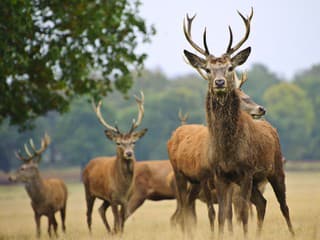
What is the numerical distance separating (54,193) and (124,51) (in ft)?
10.6

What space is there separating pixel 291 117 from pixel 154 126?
50.0 feet

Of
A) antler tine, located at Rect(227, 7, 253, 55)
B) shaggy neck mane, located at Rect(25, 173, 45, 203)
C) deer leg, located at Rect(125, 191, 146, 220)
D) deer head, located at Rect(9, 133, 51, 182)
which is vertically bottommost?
deer leg, located at Rect(125, 191, 146, 220)

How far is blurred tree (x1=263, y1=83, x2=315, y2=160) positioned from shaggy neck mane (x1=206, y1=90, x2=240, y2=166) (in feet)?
208

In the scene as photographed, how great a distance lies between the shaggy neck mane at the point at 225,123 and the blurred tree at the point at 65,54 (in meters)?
5.05

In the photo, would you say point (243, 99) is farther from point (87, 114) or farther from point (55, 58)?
point (87, 114)

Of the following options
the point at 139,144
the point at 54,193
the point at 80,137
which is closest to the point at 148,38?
the point at 54,193

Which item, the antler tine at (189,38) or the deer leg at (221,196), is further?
the antler tine at (189,38)

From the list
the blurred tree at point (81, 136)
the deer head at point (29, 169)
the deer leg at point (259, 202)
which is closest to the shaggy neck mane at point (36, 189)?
the deer head at point (29, 169)

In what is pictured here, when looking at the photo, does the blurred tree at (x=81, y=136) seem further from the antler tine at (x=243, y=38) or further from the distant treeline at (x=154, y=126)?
the antler tine at (x=243, y=38)

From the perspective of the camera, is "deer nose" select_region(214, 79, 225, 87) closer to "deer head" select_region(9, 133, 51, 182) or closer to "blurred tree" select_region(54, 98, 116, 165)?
"deer head" select_region(9, 133, 51, 182)

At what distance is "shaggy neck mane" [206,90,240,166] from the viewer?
9039 millimetres

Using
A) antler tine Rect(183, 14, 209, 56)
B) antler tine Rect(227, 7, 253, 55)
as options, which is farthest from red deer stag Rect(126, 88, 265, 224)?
antler tine Rect(227, 7, 253, 55)

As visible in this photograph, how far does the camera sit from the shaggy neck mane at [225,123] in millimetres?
9039

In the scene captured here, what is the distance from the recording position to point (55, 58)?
45.2 feet
